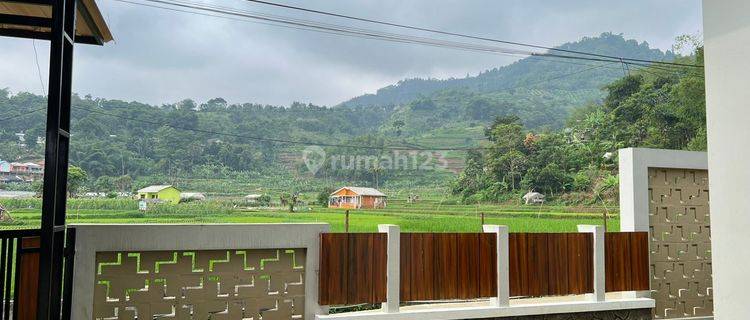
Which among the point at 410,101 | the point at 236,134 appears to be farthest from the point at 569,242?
the point at 410,101

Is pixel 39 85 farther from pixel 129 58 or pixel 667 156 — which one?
pixel 667 156

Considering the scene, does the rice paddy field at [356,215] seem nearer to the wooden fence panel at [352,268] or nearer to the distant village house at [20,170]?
the distant village house at [20,170]

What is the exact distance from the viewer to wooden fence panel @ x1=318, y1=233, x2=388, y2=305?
410 centimetres

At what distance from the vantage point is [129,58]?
3023 cm

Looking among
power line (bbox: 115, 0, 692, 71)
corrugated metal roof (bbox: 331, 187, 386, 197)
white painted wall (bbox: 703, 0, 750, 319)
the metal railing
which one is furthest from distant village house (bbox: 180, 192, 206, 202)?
white painted wall (bbox: 703, 0, 750, 319)

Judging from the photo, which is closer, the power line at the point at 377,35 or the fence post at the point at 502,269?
the fence post at the point at 502,269

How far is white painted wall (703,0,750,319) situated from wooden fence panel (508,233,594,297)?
2.52 metres

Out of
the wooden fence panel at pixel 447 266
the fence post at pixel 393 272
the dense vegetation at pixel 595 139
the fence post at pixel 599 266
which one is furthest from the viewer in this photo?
the dense vegetation at pixel 595 139

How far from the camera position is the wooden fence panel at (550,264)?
4.67 m

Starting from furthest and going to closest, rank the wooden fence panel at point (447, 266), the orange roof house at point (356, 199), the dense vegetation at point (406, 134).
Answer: the orange roof house at point (356, 199)
the dense vegetation at point (406, 134)
the wooden fence panel at point (447, 266)

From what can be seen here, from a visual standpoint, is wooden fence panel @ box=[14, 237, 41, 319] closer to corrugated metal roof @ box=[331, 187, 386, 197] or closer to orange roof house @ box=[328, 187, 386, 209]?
orange roof house @ box=[328, 187, 386, 209]

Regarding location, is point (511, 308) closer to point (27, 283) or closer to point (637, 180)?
point (637, 180)

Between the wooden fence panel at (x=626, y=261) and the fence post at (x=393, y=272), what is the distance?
1993mm

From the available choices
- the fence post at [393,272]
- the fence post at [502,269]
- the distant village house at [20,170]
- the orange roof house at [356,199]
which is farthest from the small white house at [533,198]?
the fence post at [393,272]
